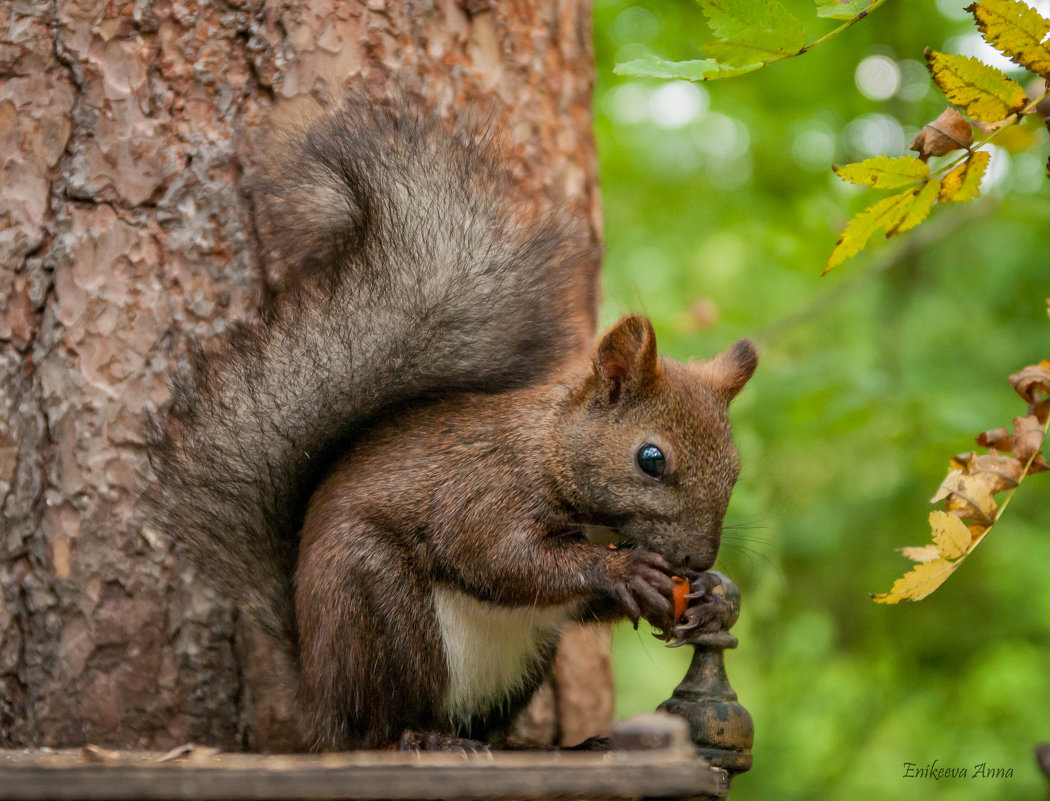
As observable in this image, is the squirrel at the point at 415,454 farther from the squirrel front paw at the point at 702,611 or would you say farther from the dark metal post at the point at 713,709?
the dark metal post at the point at 713,709

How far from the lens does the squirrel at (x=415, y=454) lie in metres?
1.65

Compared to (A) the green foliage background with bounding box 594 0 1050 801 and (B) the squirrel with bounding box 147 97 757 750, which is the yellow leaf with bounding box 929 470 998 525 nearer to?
(B) the squirrel with bounding box 147 97 757 750

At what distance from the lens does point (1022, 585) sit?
338 cm

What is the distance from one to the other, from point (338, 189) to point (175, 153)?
39 cm

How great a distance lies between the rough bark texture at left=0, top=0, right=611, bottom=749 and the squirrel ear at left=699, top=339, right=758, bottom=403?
846 millimetres

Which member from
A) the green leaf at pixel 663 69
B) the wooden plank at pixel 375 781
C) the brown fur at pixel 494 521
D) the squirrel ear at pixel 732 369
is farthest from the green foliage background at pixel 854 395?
the wooden plank at pixel 375 781

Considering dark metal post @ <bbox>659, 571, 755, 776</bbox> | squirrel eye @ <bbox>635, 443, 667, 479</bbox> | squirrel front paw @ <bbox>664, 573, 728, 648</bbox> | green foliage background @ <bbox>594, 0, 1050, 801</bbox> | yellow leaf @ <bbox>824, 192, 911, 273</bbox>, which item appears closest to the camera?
yellow leaf @ <bbox>824, 192, 911, 273</bbox>

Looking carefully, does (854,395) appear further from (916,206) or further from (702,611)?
Result: (916,206)

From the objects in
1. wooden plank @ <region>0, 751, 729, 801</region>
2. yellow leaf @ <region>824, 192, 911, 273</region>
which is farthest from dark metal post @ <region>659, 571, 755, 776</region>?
yellow leaf @ <region>824, 192, 911, 273</region>

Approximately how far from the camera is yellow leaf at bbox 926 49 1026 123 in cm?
118

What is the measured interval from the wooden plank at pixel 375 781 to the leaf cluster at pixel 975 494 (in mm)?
450

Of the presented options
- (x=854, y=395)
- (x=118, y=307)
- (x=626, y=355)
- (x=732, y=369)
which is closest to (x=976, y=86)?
(x=626, y=355)

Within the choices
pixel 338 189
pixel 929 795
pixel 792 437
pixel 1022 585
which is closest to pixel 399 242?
pixel 338 189

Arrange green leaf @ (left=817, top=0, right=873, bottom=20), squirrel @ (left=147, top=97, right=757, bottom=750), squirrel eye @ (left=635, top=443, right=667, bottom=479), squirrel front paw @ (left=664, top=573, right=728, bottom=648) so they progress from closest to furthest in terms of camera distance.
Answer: green leaf @ (left=817, top=0, right=873, bottom=20) → squirrel front paw @ (left=664, top=573, right=728, bottom=648) → squirrel @ (left=147, top=97, right=757, bottom=750) → squirrel eye @ (left=635, top=443, right=667, bottom=479)
